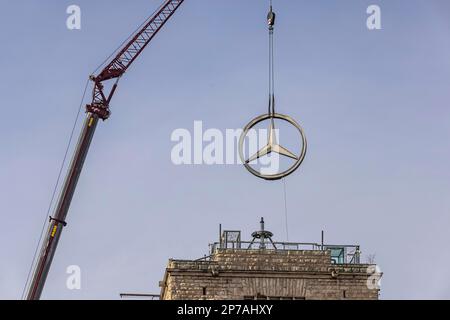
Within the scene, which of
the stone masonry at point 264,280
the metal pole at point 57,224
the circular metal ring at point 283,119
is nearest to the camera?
the circular metal ring at point 283,119

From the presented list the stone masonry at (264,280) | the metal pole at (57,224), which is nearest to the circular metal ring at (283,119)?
the stone masonry at (264,280)

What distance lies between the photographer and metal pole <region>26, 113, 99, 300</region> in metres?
101

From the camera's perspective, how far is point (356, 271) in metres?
75.5

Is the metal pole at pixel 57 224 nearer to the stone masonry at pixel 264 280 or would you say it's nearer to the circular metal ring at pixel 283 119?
the stone masonry at pixel 264 280

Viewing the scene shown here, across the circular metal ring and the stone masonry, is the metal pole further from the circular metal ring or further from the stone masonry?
the circular metal ring

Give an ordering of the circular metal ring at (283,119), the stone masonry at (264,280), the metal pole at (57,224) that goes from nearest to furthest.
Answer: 1. the circular metal ring at (283,119)
2. the stone masonry at (264,280)
3. the metal pole at (57,224)

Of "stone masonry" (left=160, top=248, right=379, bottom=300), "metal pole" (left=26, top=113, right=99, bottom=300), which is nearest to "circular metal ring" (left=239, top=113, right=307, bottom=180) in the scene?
"stone masonry" (left=160, top=248, right=379, bottom=300)

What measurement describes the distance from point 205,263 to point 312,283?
21.2 feet

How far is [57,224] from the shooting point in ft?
338

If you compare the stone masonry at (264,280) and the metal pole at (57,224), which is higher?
the metal pole at (57,224)

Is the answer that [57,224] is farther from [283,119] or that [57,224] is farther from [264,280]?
[283,119]

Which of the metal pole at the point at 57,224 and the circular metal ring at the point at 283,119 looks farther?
the metal pole at the point at 57,224

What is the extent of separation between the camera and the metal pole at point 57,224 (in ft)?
332
